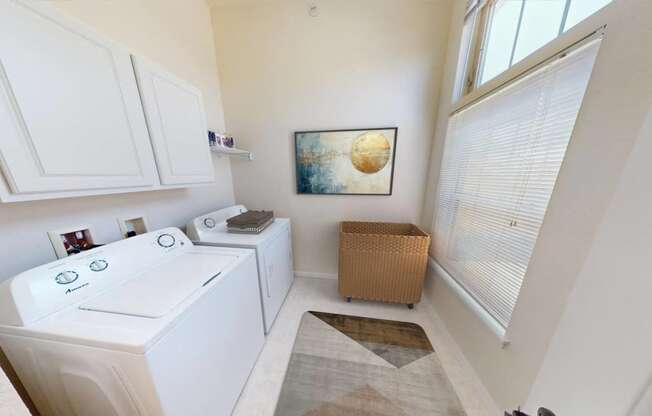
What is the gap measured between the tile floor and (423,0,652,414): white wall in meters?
0.16

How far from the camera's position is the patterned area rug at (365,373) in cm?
118

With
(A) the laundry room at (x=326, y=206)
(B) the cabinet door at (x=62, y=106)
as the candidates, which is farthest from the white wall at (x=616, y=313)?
(B) the cabinet door at (x=62, y=106)

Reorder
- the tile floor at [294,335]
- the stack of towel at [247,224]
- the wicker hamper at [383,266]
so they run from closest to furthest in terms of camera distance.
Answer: the tile floor at [294,335] < the stack of towel at [247,224] < the wicker hamper at [383,266]

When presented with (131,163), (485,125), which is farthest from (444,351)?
(131,163)

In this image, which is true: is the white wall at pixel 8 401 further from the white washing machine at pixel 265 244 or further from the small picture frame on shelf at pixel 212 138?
the small picture frame on shelf at pixel 212 138

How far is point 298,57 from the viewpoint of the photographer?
1.97 meters

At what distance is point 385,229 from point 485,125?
50.0 inches

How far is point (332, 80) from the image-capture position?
1985 millimetres

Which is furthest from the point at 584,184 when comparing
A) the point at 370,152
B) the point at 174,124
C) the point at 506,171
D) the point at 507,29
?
the point at 174,124

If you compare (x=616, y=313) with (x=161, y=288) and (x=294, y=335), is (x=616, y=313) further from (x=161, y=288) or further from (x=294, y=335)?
(x=294, y=335)

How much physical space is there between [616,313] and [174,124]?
1944mm

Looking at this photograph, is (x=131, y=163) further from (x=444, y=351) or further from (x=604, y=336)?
(x=444, y=351)

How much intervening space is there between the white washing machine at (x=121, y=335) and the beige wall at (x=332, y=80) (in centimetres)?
147

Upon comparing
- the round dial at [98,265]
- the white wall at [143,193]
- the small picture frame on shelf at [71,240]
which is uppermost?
the white wall at [143,193]
